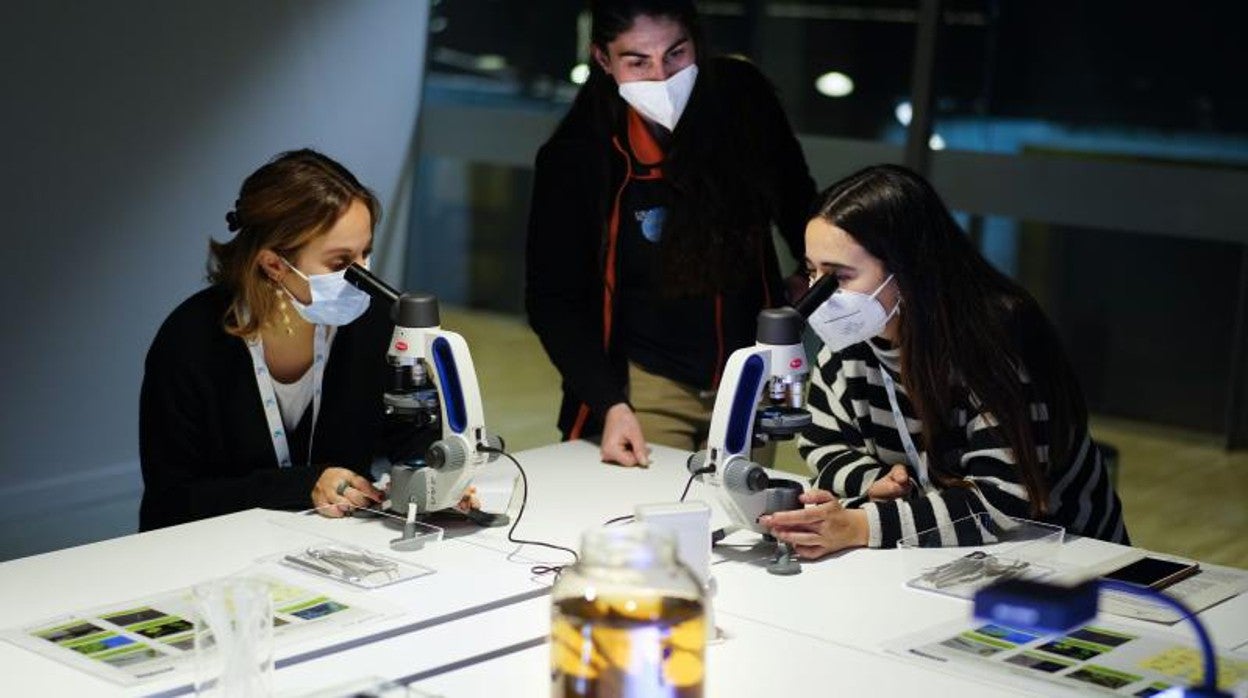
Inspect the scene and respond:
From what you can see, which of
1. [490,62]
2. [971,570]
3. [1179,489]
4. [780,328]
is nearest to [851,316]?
[780,328]

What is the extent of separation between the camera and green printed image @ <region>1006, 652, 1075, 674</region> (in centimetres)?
207

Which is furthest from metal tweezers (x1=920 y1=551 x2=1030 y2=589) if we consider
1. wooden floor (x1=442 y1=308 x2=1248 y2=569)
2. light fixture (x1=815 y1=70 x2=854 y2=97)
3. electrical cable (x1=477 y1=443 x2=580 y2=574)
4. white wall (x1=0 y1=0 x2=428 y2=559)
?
white wall (x1=0 y1=0 x2=428 y2=559)

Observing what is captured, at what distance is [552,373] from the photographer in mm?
6105

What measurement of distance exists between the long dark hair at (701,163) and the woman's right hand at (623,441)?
0.28m

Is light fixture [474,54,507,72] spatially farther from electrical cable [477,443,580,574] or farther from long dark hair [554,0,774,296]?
electrical cable [477,443,580,574]

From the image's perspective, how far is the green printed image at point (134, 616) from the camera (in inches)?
86.0

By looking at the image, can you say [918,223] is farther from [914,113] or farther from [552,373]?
[552,373]

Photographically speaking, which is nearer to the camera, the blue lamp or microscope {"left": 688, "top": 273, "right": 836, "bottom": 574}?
the blue lamp

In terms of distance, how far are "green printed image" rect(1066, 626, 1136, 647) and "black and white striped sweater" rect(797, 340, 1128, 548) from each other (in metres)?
0.41

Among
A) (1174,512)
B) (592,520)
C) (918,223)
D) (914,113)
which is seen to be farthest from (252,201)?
(1174,512)

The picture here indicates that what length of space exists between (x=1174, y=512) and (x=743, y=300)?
7.26 ft

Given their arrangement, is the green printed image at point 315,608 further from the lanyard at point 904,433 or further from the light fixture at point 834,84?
the light fixture at point 834,84

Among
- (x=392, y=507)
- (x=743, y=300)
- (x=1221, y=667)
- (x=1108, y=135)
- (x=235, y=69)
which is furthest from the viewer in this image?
(x=235, y=69)

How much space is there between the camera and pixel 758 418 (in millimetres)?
2553
